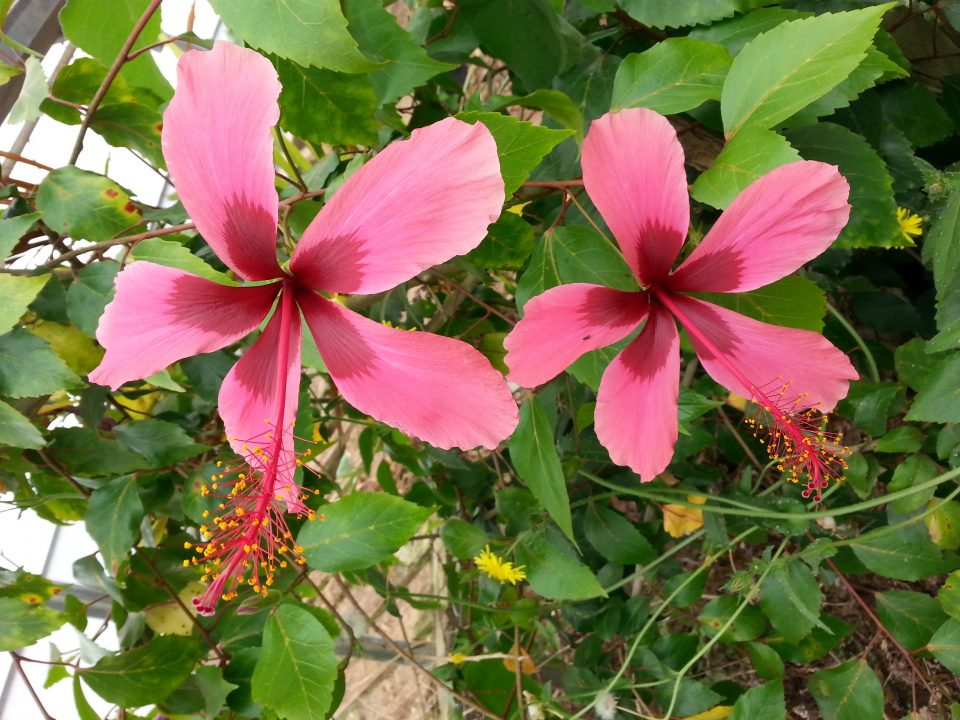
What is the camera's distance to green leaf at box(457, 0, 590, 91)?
2.24ft

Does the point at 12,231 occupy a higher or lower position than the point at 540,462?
higher

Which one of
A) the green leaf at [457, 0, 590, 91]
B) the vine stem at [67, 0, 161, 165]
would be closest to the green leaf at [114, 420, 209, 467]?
the vine stem at [67, 0, 161, 165]

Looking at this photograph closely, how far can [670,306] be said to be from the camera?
0.52 meters

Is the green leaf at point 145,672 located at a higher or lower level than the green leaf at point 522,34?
lower

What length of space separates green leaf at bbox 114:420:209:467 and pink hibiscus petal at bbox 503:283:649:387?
0.46 meters

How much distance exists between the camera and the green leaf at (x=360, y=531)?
693 millimetres

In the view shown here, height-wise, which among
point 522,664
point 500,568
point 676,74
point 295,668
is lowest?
point 522,664

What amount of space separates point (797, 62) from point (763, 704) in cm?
59

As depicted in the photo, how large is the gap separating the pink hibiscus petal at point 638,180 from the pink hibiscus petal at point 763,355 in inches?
2.4

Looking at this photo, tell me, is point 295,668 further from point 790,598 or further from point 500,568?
point 790,598

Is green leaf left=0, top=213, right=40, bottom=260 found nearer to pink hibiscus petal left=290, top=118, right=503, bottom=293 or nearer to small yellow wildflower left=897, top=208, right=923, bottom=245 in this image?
pink hibiscus petal left=290, top=118, right=503, bottom=293

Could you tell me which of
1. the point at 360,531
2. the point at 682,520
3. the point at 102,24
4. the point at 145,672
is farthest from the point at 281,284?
the point at 682,520

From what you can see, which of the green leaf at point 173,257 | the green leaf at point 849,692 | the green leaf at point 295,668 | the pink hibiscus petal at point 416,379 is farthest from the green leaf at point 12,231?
the green leaf at point 849,692

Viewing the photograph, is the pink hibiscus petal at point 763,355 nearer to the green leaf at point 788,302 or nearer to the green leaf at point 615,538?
the green leaf at point 788,302
